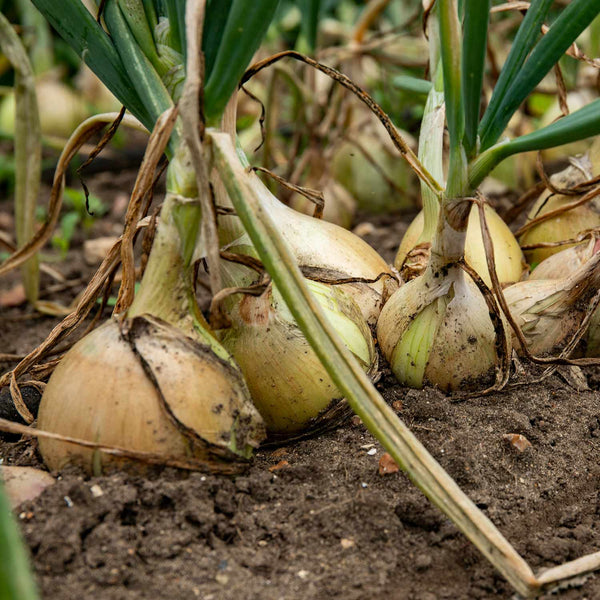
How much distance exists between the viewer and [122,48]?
37.4 inches

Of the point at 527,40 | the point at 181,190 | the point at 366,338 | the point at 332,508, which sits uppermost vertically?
the point at 527,40

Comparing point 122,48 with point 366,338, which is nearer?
point 122,48

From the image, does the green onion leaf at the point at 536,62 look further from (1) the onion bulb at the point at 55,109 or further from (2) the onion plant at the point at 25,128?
(1) the onion bulb at the point at 55,109

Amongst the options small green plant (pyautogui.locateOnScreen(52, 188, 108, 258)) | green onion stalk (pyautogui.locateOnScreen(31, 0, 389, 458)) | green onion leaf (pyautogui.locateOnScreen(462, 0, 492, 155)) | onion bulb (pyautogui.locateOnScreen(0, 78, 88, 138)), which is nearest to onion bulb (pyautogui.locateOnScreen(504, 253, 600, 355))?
green onion stalk (pyautogui.locateOnScreen(31, 0, 389, 458))

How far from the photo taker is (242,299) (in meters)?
1.00

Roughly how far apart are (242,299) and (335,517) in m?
0.31

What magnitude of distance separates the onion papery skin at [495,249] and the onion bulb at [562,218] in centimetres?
9

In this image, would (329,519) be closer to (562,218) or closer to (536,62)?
(536,62)

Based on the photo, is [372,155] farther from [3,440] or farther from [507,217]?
[3,440]

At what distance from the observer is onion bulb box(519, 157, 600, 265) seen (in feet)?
4.50

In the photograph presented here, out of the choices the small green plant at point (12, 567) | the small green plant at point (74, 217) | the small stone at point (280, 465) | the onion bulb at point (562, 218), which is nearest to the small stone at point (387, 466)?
the small stone at point (280, 465)

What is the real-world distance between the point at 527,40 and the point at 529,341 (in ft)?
1.46

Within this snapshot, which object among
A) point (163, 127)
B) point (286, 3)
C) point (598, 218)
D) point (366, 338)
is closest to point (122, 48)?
point (163, 127)

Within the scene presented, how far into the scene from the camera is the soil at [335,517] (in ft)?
2.53
